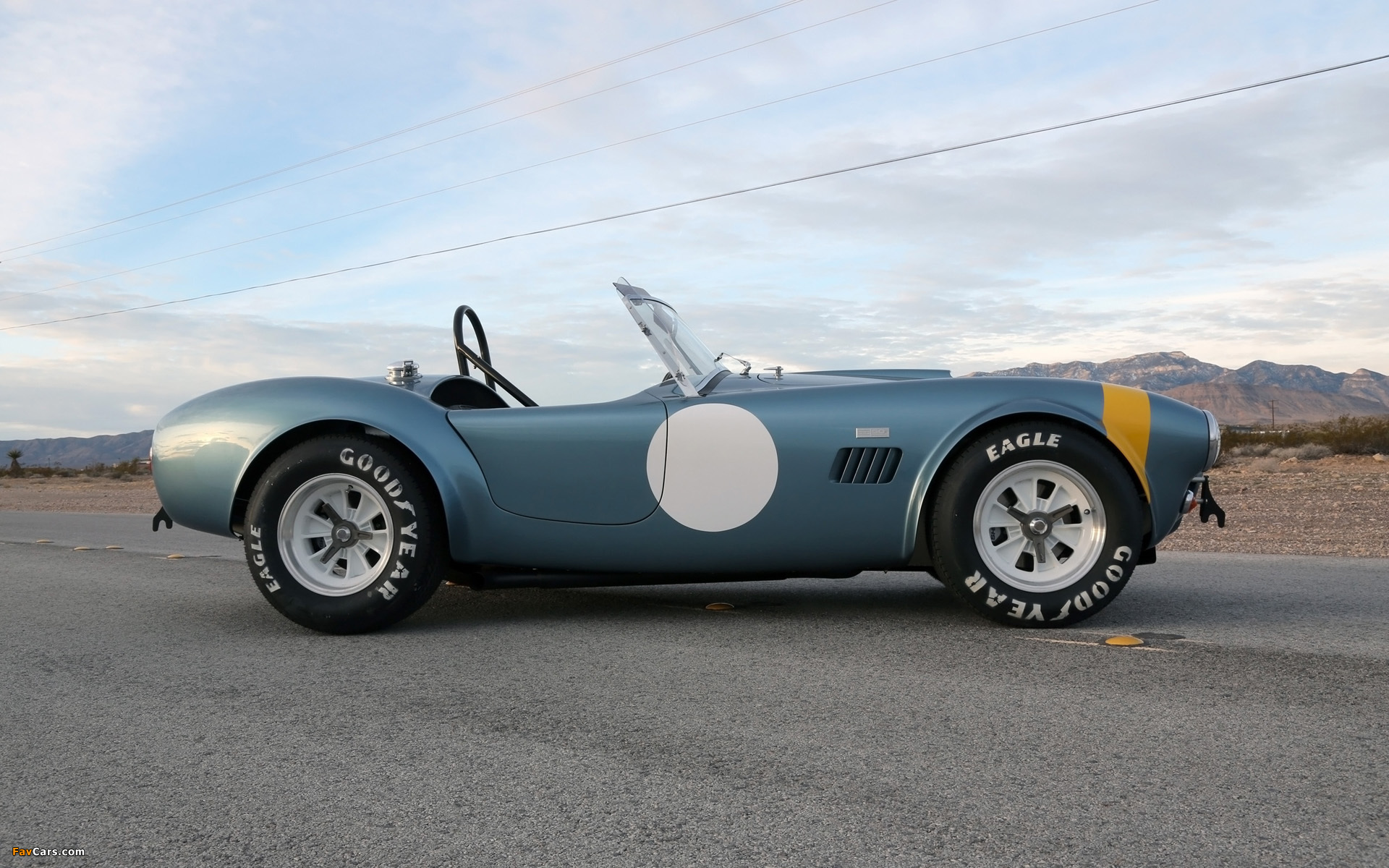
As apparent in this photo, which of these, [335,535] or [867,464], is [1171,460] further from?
[335,535]

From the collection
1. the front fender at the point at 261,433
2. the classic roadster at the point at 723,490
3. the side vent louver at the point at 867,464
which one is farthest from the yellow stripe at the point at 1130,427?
the front fender at the point at 261,433

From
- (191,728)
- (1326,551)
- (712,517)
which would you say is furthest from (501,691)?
(1326,551)

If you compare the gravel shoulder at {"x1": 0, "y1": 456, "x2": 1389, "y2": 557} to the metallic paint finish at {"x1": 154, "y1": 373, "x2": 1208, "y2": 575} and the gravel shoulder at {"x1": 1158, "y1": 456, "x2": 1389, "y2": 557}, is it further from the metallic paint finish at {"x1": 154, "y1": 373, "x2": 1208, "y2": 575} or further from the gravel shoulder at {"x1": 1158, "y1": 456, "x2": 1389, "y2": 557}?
the metallic paint finish at {"x1": 154, "y1": 373, "x2": 1208, "y2": 575}

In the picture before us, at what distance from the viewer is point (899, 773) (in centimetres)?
225

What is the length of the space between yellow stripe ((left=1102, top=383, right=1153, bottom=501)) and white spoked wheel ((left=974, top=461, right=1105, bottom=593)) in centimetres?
21

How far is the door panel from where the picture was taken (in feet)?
13.1

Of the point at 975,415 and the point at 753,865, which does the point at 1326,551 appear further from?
the point at 753,865

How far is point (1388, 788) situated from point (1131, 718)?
0.61 meters

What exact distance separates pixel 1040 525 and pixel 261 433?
10.6 ft

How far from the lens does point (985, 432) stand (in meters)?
3.91

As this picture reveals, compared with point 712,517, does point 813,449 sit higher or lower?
higher

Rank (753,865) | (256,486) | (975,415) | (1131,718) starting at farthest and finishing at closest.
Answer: (256,486), (975,415), (1131,718), (753,865)

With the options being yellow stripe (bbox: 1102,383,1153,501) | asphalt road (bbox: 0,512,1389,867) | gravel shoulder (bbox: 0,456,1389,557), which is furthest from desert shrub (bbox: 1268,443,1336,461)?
yellow stripe (bbox: 1102,383,1153,501)

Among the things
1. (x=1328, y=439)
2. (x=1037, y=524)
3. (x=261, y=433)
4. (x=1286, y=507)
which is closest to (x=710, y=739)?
(x=1037, y=524)
